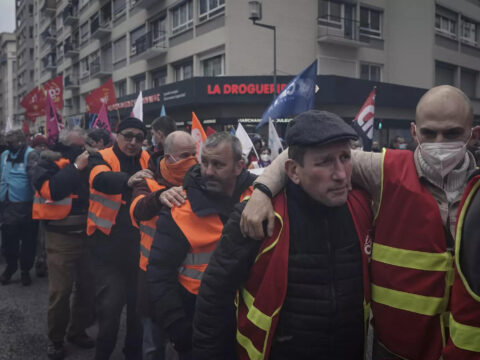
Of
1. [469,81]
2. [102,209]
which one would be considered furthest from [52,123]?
[469,81]

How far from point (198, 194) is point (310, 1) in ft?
65.6

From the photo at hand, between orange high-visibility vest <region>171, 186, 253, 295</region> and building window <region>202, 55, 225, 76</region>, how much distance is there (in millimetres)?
18322

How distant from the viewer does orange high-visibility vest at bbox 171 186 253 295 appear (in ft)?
8.14

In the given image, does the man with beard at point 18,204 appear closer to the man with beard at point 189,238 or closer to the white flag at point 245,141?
the white flag at point 245,141

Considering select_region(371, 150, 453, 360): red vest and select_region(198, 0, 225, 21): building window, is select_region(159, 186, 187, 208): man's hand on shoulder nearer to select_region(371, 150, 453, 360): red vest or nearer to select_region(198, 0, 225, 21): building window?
select_region(371, 150, 453, 360): red vest

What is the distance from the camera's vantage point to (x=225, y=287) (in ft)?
6.08

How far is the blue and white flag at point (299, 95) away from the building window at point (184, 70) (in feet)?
54.9

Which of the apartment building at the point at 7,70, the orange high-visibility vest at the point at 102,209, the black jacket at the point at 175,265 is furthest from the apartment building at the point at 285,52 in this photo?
the apartment building at the point at 7,70

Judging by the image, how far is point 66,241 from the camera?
4191 millimetres

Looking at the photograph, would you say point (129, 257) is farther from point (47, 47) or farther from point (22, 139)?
point (47, 47)

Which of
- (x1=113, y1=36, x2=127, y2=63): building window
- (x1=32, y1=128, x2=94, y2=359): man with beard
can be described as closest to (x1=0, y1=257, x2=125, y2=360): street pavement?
(x1=32, y1=128, x2=94, y2=359): man with beard

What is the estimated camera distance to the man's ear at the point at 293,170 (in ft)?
5.95

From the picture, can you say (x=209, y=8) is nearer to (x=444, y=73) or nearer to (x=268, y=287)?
(x=444, y=73)

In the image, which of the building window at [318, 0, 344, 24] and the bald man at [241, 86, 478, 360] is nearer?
the bald man at [241, 86, 478, 360]
